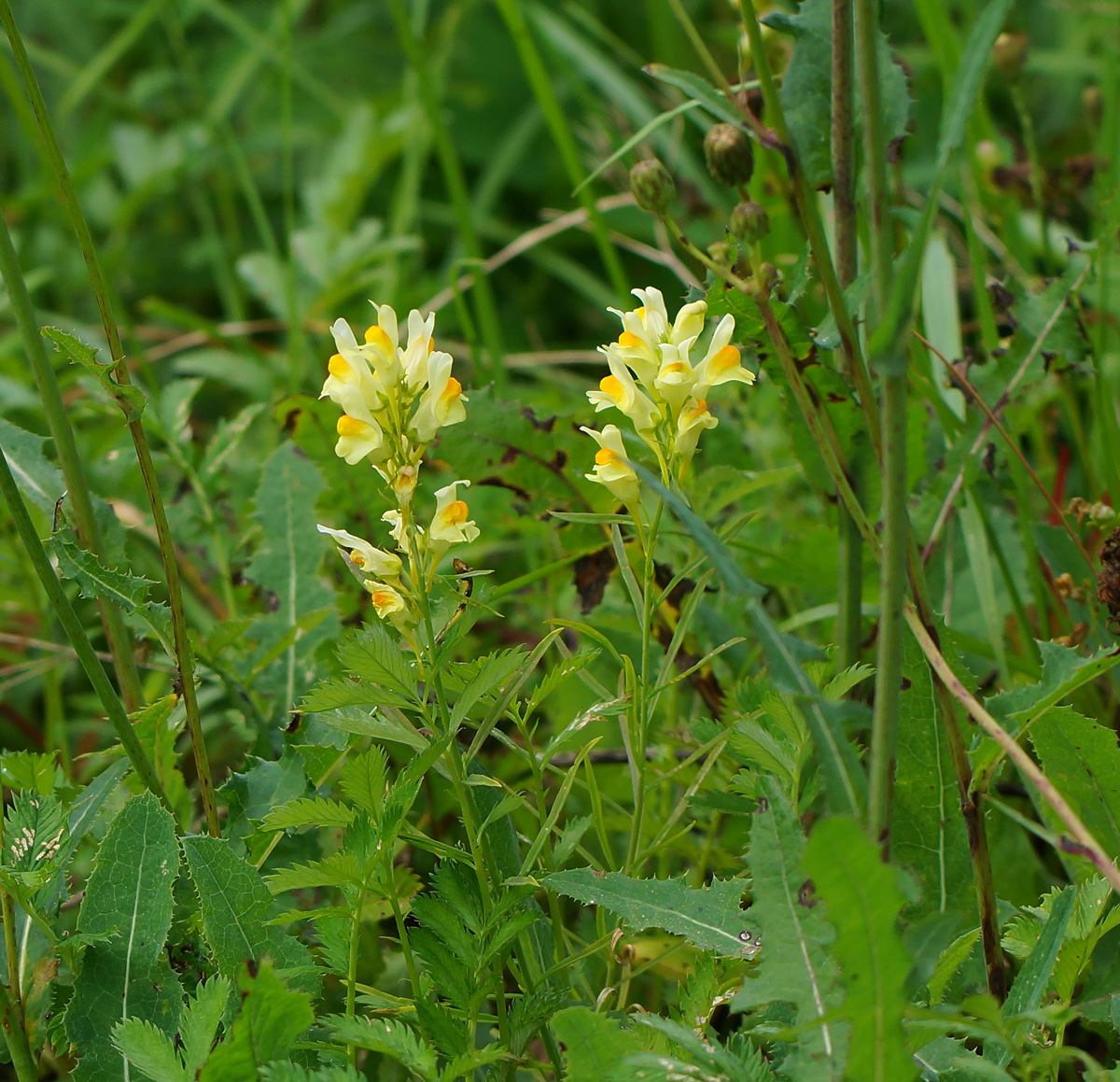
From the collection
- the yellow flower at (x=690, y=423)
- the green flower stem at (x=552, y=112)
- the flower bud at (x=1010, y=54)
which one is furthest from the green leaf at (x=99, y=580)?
the flower bud at (x=1010, y=54)

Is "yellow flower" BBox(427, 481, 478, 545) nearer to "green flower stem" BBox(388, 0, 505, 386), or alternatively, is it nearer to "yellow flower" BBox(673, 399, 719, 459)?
"yellow flower" BBox(673, 399, 719, 459)

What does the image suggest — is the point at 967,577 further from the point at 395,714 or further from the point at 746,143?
the point at 395,714

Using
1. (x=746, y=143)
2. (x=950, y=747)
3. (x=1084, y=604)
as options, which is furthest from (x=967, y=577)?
(x=746, y=143)

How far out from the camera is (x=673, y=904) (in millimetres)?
588

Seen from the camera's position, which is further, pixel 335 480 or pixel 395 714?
pixel 335 480

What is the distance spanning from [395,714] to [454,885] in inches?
3.9

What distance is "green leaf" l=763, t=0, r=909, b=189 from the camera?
0.69 meters

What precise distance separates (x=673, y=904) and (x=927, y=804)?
22cm

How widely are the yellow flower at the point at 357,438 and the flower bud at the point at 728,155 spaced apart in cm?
27

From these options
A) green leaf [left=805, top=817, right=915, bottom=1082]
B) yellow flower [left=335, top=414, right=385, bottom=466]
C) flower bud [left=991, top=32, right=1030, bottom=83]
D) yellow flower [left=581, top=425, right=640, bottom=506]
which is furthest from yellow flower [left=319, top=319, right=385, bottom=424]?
flower bud [left=991, top=32, right=1030, bottom=83]

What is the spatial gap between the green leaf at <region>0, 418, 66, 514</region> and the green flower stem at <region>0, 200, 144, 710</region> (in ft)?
0.30

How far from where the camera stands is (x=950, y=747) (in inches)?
27.3

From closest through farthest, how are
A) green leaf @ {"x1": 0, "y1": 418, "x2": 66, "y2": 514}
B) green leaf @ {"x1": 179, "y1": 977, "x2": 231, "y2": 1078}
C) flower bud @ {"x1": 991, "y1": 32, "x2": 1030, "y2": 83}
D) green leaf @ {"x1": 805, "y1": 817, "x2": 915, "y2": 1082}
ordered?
green leaf @ {"x1": 805, "y1": 817, "x2": 915, "y2": 1082}
green leaf @ {"x1": 179, "y1": 977, "x2": 231, "y2": 1078}
green leaf @ {"x1": 0, "y1": 418, "x2": 66, "y2": 514}
flower bud @ {"x1": 991, "y1": 32, "x2": 1030, "y2": 83}

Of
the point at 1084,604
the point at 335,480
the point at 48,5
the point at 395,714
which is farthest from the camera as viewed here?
the point at 48,5
